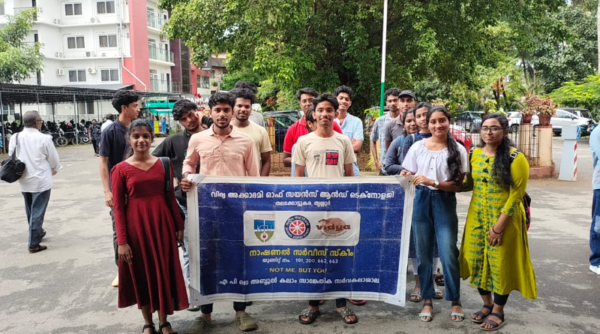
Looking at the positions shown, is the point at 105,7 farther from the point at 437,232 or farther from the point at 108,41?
the point at 437,232

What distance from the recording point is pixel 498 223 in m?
3.51

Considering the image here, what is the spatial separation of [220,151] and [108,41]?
3538cm

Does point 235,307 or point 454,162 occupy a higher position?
point 454,162

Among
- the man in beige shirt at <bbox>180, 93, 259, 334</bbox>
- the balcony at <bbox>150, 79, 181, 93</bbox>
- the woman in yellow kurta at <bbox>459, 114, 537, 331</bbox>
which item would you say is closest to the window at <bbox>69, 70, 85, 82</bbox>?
the balcony at <bbox>150, 79, 181, 93</bbox>

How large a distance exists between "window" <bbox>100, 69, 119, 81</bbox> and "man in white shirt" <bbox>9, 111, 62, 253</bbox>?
103 ft

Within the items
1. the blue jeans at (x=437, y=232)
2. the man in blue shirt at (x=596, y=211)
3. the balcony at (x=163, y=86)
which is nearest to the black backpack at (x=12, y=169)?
the blue jeans at (x=437, y=232)

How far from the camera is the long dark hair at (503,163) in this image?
3490mm

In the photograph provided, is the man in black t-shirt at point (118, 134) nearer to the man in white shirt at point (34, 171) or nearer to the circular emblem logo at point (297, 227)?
the circular emblem logo at point (297, 227)

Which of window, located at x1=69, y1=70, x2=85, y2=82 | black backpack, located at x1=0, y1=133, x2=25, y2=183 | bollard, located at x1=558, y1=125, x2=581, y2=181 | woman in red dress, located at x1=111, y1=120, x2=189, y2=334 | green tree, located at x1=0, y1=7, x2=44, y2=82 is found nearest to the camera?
woman in red dress, located at x1=111, y1=120, x2=189, y2=334

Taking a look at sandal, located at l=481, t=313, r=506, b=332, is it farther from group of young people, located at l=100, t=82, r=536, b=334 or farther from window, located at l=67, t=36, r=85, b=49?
window, located at l=67, t=36, r=85, b=49

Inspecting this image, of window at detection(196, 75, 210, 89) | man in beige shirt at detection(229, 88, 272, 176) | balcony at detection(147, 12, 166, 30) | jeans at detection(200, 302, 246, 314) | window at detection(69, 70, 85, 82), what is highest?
balcony at detection(147, 12, 166, 30)

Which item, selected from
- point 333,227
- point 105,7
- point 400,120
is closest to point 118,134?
point 333,227

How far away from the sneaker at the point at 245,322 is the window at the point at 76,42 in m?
36.8

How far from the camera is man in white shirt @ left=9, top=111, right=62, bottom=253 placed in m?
6.09
